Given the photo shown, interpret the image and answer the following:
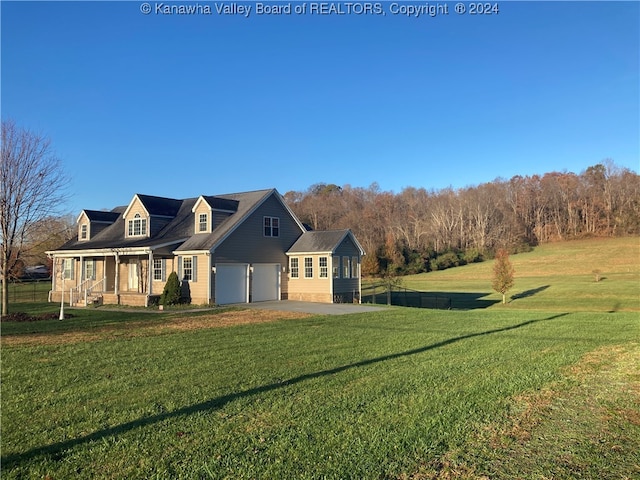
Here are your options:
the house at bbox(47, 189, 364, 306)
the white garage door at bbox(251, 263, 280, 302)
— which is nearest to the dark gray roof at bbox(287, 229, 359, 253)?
the house at bbox(47, 189, 364, 306)

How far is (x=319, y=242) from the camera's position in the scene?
28.3m

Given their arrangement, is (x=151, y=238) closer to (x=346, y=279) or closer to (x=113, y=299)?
(x=113, y=299)

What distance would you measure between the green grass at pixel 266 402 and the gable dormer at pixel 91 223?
22.7m

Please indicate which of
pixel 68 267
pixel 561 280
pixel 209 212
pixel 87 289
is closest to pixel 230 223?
pixel 209 212

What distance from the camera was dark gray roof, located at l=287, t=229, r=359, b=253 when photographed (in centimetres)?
2741

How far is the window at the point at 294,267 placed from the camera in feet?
94.3

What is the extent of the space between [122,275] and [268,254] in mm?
9277

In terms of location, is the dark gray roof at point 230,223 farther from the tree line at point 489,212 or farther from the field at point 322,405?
the tree line at point 489,212

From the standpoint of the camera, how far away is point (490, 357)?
374 inches

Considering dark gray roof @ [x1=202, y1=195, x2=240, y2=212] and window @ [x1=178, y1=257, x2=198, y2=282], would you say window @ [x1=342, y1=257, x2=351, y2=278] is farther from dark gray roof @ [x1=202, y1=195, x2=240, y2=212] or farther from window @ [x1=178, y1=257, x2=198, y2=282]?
window @ [x1=178, y1=257, x2=198, y2=282]

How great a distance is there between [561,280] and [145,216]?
36252 mm

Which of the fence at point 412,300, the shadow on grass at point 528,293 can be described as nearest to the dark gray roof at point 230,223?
the fence at point 412,300

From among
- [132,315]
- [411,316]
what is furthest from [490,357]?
[132,315]

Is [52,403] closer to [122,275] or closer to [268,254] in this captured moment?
[268,254]
